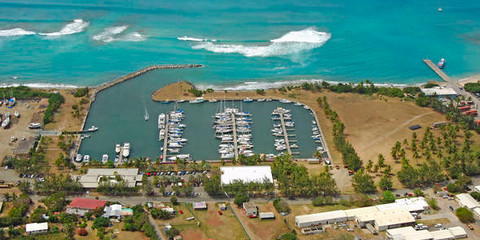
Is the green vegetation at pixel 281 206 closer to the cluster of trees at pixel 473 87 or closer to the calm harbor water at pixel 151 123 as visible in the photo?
the calm harbor water at pixel 151 123

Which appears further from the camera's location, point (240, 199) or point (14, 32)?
point (14, 32)

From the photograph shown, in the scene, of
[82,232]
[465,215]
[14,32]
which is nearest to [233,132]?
[82,232]

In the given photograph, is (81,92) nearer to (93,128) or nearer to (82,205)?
(93,128)

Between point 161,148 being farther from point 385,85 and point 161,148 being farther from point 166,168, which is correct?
point 385,85

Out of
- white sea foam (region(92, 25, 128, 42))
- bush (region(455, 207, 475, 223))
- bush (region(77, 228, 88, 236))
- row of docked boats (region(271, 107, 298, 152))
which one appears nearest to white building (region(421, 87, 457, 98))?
row of docked boats (region(271, 107, 298, 152))

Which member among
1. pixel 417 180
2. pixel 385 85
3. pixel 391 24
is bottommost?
→ pixel 417 180

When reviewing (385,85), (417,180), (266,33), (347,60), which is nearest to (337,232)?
(417,180)
